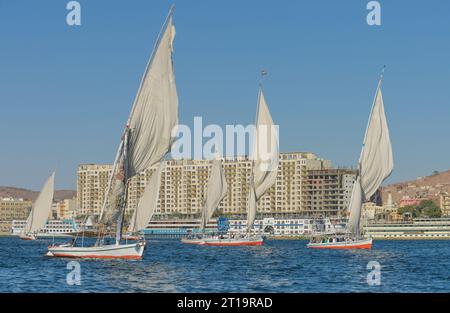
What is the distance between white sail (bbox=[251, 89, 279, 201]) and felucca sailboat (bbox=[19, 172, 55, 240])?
31.8 metres

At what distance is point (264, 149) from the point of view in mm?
109250

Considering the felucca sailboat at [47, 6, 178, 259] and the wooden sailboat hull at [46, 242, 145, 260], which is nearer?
the felucca sailboat at [47, 6, 178, 259]

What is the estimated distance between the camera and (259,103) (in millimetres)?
108062

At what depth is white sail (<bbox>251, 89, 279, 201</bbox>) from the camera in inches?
4213

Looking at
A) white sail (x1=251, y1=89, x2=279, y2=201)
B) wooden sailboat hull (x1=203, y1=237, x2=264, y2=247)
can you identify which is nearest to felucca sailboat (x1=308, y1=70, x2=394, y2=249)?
white sail (x1=251, y1=89, x2=279, y2=201)

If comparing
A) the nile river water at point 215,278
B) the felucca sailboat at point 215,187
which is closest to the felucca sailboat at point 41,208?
the felucca sailboat at point 215,187

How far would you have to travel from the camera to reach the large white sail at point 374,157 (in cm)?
8944

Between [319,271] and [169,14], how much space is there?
19.0 metres

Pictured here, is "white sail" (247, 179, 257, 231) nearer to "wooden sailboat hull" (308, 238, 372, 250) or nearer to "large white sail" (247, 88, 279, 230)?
"large white sail" (247, 88, 279, 230)

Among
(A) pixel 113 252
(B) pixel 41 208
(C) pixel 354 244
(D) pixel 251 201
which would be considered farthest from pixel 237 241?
(A) pixel 113 252

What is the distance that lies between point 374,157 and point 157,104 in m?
40.5

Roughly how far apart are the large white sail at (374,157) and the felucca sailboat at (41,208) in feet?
165

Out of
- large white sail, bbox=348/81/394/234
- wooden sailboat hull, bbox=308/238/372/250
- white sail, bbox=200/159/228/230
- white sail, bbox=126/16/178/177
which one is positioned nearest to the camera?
white sail, bbox=126/16/178/177

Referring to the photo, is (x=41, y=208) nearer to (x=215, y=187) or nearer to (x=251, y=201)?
(x=215, y=187)
